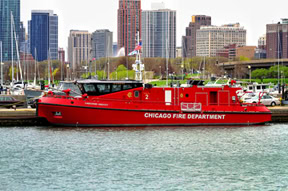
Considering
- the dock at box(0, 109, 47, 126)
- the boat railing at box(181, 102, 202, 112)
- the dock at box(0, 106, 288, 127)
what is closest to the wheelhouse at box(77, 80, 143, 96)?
the boat railing at box(181, 102, 202, 112)

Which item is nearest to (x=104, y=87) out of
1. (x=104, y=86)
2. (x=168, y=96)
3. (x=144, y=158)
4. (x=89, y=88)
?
(x=104, y=86)

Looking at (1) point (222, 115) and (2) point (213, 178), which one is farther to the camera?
(1) point (222, 115)

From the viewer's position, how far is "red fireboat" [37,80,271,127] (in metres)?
41.1

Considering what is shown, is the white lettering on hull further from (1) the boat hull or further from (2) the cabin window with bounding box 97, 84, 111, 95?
(2) the cabin window with bounding box 97, 84, 111, 95

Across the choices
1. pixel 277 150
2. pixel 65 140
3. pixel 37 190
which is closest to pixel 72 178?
pixel 37 190

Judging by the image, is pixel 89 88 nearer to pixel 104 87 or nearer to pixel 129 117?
pixel 104 87

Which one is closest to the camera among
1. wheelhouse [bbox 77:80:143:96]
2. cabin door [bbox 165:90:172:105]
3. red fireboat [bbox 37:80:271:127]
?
red fireboat [bbox 37:80:271:127]

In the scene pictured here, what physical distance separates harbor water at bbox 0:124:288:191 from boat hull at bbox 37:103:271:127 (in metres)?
0.71

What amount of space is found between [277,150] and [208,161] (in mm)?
5713

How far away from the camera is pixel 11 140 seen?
122 feet

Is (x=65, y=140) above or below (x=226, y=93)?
below

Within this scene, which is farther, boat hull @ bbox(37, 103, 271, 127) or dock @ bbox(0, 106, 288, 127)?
dock @ bbox(0, 106, 288, 127)

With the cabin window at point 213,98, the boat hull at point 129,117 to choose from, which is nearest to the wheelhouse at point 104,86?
the boat hull at point 129,117

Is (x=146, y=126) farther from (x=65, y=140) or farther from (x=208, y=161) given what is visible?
(x=208, y=161)
